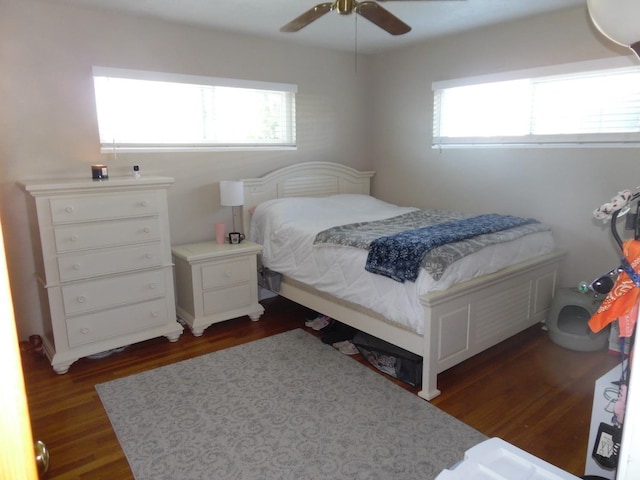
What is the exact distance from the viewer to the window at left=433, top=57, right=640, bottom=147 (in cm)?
320

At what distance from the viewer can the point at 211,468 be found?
2.04 metres

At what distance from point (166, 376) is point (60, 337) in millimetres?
734

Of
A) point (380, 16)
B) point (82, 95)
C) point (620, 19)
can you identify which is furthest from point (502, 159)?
point (82, 95)

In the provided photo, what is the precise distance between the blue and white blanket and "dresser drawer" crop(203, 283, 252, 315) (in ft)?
2.74

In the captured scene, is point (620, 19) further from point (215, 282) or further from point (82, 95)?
point (82, 95)

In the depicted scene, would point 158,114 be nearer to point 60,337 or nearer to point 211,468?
point 60,337

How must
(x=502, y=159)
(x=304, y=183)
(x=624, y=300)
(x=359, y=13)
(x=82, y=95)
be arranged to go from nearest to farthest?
(x=624, y=300), (x=359, y=13), (x=82, y=95), (x=502, y=159), (x=304, y=183)

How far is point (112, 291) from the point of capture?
3.06 meters

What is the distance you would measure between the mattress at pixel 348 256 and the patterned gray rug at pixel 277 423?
0.49 metres

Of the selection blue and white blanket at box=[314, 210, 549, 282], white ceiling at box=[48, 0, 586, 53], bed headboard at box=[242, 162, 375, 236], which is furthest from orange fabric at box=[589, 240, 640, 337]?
bed headboard at box=[242, 162, 375, 236]

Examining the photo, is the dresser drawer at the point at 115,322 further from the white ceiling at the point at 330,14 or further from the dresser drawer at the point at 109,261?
the white ceiling at the point at 330,14

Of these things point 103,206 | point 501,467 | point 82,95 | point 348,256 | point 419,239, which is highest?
point 82,95

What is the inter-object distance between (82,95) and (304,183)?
2.01 meters

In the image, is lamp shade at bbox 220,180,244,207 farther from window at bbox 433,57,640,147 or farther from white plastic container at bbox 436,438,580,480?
white plastic container at bbox 436,438,580,480
